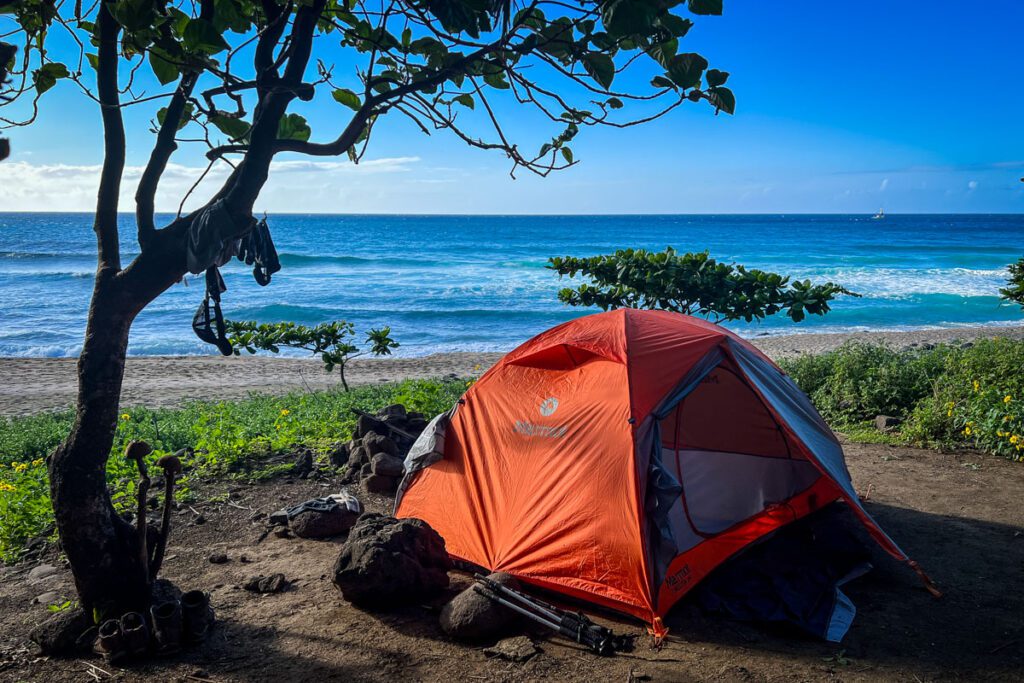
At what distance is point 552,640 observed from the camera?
3.83 metres

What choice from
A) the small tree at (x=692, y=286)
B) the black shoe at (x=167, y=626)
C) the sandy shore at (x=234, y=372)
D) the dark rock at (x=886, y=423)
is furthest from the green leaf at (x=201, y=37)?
the sandy shore at (x=234, y=372)

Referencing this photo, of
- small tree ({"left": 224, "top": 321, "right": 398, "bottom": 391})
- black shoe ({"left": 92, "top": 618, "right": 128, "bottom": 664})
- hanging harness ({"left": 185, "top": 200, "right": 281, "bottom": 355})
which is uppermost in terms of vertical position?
hanging harness ({"left": 185, "top": 200, "right": 281, "bottom": 355})

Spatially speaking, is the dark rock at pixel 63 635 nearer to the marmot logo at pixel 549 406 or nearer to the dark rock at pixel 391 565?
the dark rock at pixel 391 565

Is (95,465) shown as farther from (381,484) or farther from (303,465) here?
(303,465)

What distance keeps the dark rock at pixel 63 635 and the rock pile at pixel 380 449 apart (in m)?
2.50

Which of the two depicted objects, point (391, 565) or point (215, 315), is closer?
point (215, 315)

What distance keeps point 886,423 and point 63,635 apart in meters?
7.63

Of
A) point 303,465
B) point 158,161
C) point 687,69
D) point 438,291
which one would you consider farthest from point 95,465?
point 438,291

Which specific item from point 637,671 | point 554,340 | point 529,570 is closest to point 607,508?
point 529,570

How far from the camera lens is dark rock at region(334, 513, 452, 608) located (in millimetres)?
4082

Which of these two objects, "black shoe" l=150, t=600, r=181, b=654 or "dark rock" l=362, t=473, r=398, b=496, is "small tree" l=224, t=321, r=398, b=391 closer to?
"dark rock" l=362, t=473, r=398, b=496

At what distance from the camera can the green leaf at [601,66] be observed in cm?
307

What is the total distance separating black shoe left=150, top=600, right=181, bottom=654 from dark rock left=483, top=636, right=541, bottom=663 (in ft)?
5.09

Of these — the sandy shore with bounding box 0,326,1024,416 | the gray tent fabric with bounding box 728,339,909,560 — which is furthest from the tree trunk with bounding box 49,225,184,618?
the sandy shore with bounding box 0,326,1024,416
